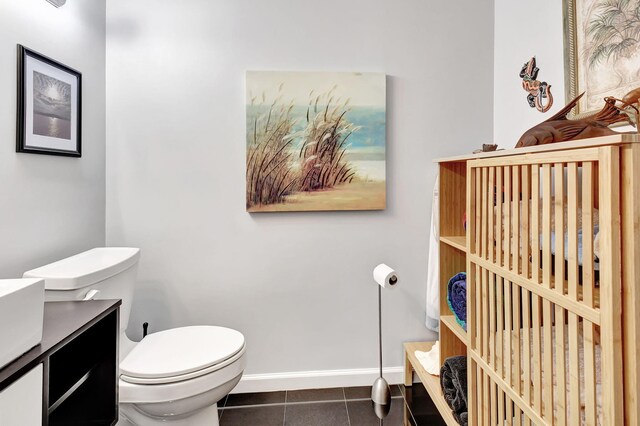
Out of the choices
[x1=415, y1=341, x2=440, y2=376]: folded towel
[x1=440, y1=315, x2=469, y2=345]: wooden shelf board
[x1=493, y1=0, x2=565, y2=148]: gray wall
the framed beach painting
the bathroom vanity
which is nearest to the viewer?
the bathroom vanity

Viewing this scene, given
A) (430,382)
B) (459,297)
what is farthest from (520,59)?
(430,382)

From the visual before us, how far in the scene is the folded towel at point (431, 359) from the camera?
1750mm

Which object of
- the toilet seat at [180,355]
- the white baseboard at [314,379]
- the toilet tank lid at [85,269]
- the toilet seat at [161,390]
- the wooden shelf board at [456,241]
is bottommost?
the white baseboard at [314,379]

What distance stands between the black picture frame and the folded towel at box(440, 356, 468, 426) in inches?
79.3

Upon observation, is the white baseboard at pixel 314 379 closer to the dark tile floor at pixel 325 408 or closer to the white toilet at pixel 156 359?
the dark tile floor at pixel 325 408

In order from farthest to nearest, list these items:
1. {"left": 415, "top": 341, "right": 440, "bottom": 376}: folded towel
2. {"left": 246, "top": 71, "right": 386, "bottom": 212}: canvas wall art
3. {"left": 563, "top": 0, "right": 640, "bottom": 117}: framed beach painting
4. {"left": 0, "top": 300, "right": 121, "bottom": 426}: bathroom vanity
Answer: {"left": 246, "top": 71, "right": 386, "bottom": 212}: canvas wall art
{"left": 415, "top": 341, "right": 440, "bottom": 376}: folded towel
{"left": 563, "top": 0, "right": 640, "bottom": 117}: framed beach painting
{"left": 0, "top": 300, "right": 121, "bottom": 426}: bathroom vanity

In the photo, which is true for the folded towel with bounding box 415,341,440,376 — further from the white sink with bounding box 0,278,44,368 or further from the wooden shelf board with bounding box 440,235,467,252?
the white sink with bounding box 0,278,44,368

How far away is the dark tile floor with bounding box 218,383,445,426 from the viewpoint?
1.80 m

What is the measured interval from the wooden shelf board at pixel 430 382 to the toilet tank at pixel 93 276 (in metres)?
1.47

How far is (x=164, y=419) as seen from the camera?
1.49m

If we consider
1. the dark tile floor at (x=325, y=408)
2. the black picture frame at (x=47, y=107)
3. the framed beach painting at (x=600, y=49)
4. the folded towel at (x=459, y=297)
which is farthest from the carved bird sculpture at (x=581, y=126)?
the black picture frame at (x=47, y=107)

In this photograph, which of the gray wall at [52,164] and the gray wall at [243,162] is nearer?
→ the gray wall at [52,164]

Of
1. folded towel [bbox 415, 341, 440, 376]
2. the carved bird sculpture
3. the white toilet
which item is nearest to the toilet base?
the white toilet

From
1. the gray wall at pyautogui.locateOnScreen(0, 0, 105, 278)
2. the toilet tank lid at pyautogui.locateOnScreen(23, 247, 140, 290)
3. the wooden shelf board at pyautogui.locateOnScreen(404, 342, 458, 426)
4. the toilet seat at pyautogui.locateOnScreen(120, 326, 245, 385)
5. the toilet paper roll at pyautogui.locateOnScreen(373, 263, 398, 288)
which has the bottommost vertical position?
the wooden shelf board at pyautogui.locateOnScreen(404, 342, 458, 426)
